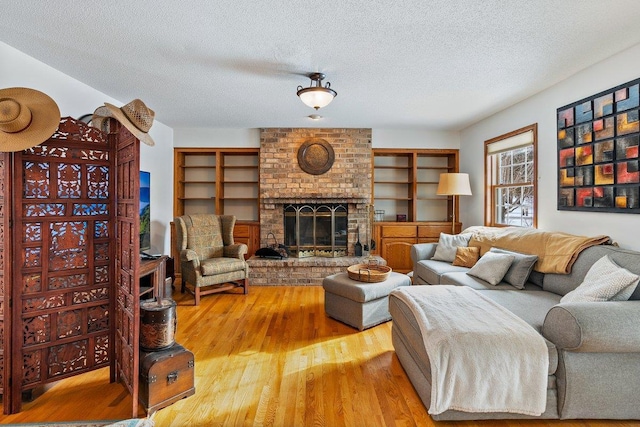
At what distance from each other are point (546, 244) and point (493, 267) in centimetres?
51

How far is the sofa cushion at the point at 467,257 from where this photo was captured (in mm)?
3859

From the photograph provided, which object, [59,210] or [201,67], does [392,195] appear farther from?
[59,210]

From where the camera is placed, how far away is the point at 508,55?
273 cm

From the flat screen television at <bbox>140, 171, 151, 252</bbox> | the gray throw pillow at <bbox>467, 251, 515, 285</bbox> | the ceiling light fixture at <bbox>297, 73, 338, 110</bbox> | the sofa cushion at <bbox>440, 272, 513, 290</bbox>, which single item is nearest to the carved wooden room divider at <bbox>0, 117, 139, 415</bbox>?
the ceiling light fixture at <bbox>297, 73, 338, 110</bbox>

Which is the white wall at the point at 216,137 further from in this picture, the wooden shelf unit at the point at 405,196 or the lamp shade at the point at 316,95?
the lamp shade at the point at 316,95

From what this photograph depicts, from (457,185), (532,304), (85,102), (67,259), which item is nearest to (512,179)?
(457,185)

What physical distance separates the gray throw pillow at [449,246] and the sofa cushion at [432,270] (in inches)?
3.8

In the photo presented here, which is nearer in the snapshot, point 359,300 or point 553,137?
point 359,300

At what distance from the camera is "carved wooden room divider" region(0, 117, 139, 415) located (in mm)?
1947

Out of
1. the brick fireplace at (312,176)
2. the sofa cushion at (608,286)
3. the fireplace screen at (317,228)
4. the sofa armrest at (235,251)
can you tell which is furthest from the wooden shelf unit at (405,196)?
the sofa cushion at (608,286)

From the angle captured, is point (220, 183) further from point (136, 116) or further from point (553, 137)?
point (553, 137)

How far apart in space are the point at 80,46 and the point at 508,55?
3445 millimetres

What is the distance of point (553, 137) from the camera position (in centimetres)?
352

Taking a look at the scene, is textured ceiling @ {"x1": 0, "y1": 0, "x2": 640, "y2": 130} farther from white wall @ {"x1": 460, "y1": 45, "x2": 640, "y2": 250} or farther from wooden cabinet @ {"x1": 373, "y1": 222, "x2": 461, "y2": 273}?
wooden cabinet @ {"x1": 373, "y1": 222, "x2": 461, "y2": 273}
